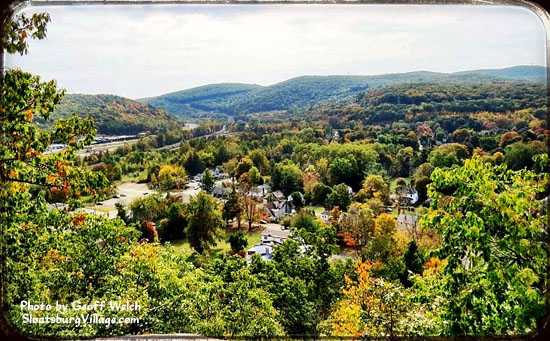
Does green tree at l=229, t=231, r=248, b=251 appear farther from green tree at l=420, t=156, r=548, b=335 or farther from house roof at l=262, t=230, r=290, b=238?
green tree at l=420, t=156, r=548, b=335

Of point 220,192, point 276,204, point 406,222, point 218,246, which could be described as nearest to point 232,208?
point 220,192

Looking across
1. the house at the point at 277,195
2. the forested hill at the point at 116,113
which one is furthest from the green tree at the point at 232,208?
the forested hill at the point at 116,113

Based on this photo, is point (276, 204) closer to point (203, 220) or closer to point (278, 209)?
point (278, 209)

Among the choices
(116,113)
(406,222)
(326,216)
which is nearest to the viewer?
(116,113)

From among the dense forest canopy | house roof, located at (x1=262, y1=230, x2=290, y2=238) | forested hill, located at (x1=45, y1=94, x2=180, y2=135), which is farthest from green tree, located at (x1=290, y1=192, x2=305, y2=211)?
forested hill, located at (x1=45, y1=94, x2=180, y2=135)

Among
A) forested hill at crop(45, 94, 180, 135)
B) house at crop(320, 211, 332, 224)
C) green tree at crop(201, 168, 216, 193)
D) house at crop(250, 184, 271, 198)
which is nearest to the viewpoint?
forested hill at crop(45, 94, 180, 135)

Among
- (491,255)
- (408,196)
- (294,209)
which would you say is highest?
(491,255)

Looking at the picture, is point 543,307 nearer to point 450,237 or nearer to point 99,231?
point 450,237
